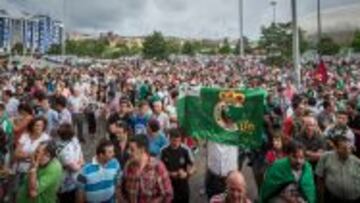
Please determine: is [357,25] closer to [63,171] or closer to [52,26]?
[52,26]

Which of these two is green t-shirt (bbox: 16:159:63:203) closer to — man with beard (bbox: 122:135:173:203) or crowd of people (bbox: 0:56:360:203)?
crowd of people (bbox: 0:56:360:203)

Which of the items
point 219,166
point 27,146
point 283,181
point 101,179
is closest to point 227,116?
point 219,166

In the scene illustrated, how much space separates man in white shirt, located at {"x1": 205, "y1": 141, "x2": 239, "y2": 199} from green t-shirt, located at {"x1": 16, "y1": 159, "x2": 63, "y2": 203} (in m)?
2.16

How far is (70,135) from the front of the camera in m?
8.49

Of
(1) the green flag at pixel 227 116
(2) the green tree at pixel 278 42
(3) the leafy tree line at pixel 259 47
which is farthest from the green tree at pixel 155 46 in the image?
(1) the green flag at pixel 227 116

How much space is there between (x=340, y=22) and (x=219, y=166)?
6111 inches

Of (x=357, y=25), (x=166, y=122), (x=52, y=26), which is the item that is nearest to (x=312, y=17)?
(x=357, y=25)

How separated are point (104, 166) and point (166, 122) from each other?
14.3ft

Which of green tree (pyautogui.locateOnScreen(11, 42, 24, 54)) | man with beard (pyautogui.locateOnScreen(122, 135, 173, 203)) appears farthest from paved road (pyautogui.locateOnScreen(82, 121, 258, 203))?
green tree (pyautogui.locateOnScreen(11, 42, 24, 54))

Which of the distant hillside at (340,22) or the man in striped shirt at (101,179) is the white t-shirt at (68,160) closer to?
the man in striped shirt at (101,179)

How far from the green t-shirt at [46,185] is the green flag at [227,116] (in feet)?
8.66

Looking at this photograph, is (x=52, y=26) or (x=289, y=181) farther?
(x=52, y=26)

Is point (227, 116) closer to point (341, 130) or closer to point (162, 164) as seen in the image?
point (341, 130)

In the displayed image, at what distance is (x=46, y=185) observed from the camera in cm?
732
